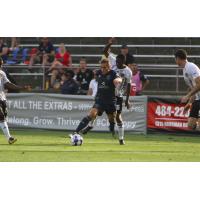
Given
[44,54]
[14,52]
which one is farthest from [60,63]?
[14,52]

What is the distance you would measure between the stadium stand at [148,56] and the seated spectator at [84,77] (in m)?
1.19

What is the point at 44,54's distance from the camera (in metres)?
30.7

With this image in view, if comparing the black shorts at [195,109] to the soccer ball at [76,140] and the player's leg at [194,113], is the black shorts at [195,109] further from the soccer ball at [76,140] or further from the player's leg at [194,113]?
the soccer ball at [76,140]

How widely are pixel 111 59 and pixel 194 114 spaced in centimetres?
494

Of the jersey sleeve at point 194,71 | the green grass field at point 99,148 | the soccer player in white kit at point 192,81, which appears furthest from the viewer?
the jersey sleeve at point 194,71

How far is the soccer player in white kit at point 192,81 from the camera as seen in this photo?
17.8 metres

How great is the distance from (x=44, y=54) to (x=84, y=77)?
2.94 m

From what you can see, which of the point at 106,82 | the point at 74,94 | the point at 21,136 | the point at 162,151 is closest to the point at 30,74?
the point at 74,94

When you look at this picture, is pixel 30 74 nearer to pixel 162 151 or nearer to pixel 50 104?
pixel 50 104

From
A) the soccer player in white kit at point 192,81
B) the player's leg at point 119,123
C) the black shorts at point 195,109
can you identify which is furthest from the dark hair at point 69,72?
the black shorts at point 195,109

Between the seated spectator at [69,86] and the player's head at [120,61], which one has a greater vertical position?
the player's head at [120,61]

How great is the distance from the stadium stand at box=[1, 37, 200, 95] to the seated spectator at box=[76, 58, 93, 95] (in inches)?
46.9

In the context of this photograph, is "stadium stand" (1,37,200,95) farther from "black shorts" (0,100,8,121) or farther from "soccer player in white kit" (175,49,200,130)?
"soccer player in white kit" (175,49,200,130)

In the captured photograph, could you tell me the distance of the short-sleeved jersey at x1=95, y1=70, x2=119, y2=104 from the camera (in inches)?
803
